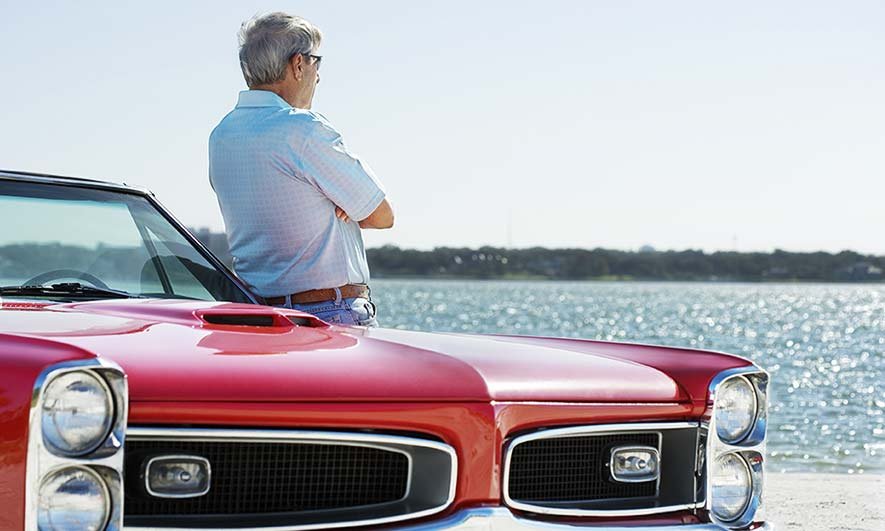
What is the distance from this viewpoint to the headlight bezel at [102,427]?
215 cm

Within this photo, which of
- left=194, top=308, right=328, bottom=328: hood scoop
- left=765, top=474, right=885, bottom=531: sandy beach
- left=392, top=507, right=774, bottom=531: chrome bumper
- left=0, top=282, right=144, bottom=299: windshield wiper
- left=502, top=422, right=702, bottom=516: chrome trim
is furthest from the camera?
left=765, top=474, right=885, bottom=531: sandy beach

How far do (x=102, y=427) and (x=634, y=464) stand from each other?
1.20 m

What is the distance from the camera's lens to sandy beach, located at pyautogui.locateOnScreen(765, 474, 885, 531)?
5.97m

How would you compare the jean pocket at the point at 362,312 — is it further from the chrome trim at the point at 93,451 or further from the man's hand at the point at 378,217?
the chrome trim at the point at 93,451

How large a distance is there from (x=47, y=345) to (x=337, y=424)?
532 millimetres

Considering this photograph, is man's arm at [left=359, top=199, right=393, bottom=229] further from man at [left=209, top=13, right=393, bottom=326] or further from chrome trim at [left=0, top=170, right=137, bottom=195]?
chrome trim at [left=0, top=170, right=137, bottom=195]

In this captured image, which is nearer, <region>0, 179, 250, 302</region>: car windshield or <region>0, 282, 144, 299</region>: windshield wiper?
<region>0, 282, 144, 299</region>: windshield wiper

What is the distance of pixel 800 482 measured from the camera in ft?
24.9

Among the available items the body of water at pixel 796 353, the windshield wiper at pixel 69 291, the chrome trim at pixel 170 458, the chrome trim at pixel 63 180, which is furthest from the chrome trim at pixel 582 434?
the body of water at pixel 796 353

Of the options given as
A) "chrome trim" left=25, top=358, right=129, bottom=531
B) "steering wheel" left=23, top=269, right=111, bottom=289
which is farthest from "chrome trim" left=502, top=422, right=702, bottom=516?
"steering wheel" left=23, top=269, right=111, bottom=289

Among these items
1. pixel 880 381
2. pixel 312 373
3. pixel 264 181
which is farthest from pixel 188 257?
pixel 880 381

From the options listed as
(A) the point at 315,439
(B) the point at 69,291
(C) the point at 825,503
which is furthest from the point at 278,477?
(C) the point at 825,503

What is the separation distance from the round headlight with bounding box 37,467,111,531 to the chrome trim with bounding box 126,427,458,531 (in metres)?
0.07

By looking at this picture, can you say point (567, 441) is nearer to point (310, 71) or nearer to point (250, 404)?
point (250, 404)
